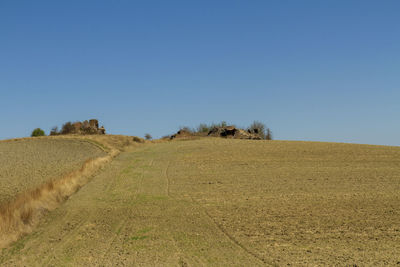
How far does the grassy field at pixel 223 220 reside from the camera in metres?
8.34

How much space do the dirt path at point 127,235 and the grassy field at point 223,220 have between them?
2 centimetres

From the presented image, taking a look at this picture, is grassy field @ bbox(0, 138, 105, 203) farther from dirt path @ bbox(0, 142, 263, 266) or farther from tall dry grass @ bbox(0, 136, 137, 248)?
dirt path @ bbox(0, 142, 263, 266)

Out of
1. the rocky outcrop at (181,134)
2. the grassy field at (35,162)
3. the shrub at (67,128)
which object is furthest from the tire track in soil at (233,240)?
the shrub at (67,128)

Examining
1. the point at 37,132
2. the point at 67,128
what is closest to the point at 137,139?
the point at 67,128

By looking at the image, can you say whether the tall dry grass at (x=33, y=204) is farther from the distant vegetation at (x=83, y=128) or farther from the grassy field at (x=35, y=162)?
the distant vegetation at (x=83, y=128)

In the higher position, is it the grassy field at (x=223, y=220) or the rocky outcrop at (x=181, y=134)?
the rocky outcrop at (x=181, y=134)

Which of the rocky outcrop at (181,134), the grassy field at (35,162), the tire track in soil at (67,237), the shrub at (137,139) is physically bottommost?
the tire track in soil at (67,237)

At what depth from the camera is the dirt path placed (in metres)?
8.20

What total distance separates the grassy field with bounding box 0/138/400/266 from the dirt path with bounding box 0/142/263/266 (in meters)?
0.02

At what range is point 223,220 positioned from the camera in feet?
38.1

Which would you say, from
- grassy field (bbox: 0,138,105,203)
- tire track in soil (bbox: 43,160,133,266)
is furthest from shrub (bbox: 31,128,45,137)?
tire track in soil (bbox: 43,160,133,266)

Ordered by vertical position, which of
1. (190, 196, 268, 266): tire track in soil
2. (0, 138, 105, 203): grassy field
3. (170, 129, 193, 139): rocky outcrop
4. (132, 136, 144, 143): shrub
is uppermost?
(170, 129, 193, 139): rocky outcrop

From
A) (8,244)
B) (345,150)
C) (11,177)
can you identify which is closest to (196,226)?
(8,244)

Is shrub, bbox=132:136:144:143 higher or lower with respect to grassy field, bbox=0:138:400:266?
higher
